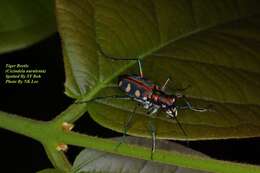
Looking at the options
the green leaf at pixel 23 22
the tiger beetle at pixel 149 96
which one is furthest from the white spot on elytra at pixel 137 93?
the green leaf at pixel 23 22

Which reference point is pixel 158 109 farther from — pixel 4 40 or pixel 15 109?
pixel 15 109

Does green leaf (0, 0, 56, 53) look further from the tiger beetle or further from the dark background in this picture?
the tiger beetle

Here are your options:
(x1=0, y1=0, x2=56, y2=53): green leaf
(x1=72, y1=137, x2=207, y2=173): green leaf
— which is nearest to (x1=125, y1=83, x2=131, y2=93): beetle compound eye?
(x1=72, y1=137, x2=207, y2=173): green leaf

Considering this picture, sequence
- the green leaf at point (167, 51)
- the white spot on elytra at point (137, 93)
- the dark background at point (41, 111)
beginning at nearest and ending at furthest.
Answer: the green leaf at point (167, 51) → the white spot on elytra at point (137, 93) → the dark background at point (41, 111)

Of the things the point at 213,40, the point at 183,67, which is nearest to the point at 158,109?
the point at 183,67

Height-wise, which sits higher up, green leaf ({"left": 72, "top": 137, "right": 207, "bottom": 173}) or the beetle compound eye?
the beetle compound eye

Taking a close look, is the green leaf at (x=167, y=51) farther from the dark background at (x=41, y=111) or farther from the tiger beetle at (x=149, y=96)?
the dark background at (x=41, y=111)
